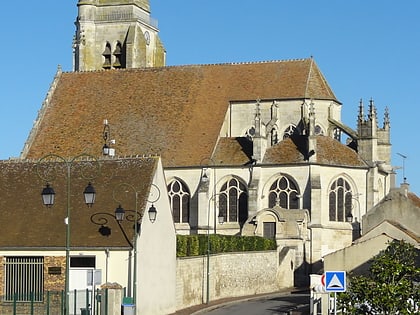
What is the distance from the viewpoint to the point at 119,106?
6172cm

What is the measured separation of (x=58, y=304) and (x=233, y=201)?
103ft

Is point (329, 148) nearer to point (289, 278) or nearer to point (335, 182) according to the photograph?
point (335, 182)

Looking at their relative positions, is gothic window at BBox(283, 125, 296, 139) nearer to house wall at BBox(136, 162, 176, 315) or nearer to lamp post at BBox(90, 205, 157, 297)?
house wall at BBox(136, 162, 176, 315)

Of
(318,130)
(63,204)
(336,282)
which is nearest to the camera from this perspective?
(336,282)

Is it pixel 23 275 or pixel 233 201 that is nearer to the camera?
pixel 23 275

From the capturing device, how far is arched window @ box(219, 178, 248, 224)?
58281 millimetres

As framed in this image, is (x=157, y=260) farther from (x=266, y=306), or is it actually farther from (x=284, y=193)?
(x=284, y=193)

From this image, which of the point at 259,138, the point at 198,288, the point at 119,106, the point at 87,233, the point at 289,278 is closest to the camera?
the point at 87,233

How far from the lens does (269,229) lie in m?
54.7

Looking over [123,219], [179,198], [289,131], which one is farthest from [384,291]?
[289,131]

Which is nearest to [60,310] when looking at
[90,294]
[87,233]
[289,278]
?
[90,294]

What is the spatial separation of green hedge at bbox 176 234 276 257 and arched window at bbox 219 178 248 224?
5842mm

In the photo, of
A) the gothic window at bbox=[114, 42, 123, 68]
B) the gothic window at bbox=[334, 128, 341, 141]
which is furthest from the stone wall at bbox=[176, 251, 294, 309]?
the gothic window at bbox=[114, 42, 123, 68]

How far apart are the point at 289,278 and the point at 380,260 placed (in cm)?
3011
